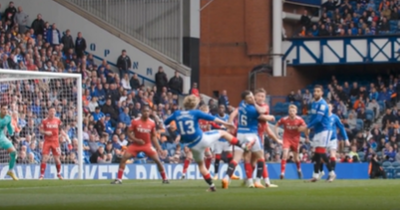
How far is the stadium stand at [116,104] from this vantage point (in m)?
28.3

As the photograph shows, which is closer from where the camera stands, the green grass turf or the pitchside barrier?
the green grass turf

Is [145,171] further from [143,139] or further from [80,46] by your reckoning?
[143,139]

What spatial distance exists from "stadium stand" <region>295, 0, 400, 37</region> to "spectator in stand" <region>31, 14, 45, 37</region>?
1327cm

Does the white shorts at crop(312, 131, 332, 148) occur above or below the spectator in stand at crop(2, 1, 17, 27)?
below

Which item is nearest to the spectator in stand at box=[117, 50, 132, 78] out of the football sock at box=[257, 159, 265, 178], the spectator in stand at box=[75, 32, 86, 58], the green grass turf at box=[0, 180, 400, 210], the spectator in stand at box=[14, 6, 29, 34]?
the spectator in stand at box=[75, 32, 86, 58]

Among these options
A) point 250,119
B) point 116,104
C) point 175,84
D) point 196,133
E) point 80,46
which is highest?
point 80,46

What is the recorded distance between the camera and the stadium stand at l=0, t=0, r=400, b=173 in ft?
92.8

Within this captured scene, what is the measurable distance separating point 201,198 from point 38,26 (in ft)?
64.3

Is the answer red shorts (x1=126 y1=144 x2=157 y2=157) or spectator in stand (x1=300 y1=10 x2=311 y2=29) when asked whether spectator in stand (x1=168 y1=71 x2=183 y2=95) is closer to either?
spectator in stand (x1=300 y1=10 x2=311 y2=29)

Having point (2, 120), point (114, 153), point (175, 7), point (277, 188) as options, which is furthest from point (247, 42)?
point (277, 188)

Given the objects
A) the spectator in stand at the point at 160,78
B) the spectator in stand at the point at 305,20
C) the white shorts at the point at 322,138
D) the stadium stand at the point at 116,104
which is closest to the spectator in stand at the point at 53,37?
the stadium stand at the point at 116,104

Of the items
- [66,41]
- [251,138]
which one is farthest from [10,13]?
[251,138]

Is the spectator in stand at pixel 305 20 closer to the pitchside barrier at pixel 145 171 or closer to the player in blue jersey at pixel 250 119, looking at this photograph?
the pitchside barrier at pixel 145 171

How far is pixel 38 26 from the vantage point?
32.6 m
